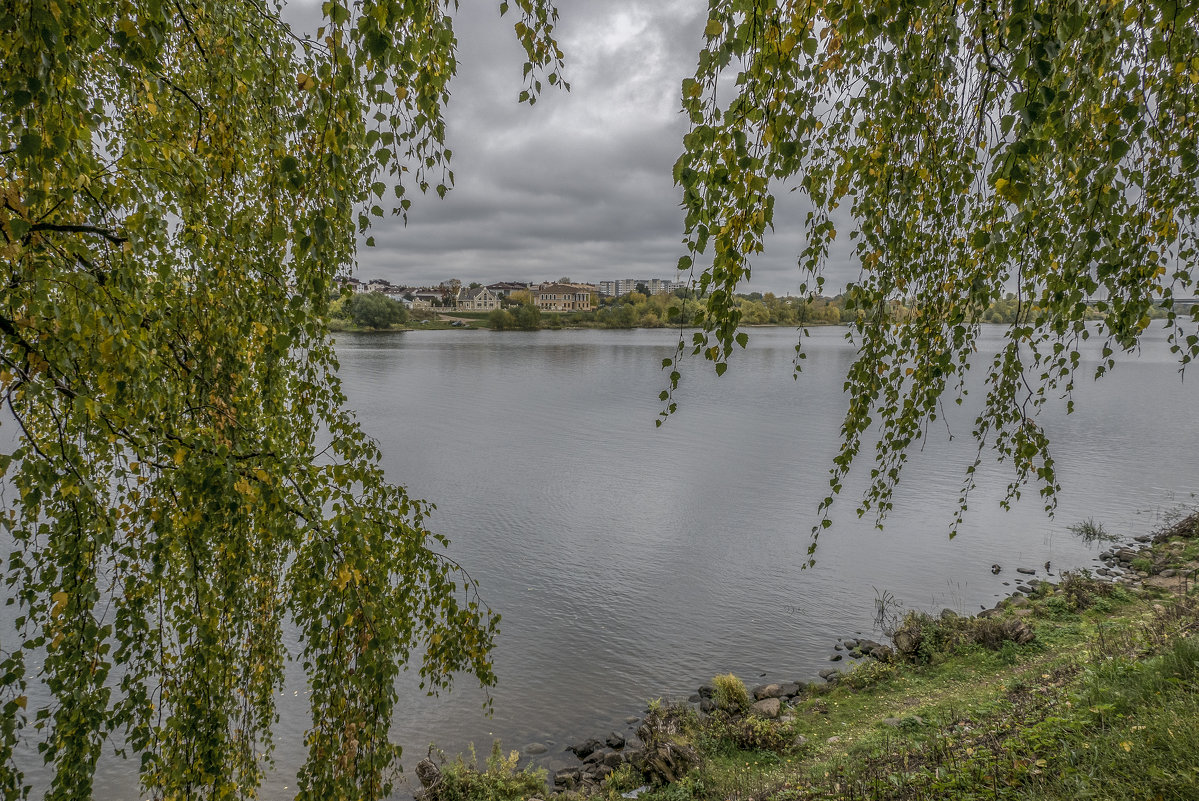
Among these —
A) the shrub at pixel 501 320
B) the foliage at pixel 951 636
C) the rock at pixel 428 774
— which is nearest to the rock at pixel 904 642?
the foliage at pixel 951 636

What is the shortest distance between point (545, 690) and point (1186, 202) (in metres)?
7.61

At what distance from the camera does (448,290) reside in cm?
12850

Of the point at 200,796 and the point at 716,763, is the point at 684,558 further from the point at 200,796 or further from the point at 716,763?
the point at 200,796

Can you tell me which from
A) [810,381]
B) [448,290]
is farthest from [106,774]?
[448,290]

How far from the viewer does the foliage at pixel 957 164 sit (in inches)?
70.2

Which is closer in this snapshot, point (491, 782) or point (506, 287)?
point (491, 782)

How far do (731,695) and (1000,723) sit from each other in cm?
331

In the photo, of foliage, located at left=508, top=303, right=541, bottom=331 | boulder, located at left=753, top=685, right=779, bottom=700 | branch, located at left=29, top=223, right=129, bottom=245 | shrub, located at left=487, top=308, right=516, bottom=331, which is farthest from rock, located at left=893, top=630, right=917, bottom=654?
shrub, located at left=487, top=308, right=516, bottom=331

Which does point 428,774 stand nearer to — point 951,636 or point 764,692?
point 764,692

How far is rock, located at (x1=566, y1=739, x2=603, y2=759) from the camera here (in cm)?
660

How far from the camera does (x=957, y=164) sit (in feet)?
10.0

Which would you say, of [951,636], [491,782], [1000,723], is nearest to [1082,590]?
[951,636]

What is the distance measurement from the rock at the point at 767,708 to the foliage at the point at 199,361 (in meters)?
4.72

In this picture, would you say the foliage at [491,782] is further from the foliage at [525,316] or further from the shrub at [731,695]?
Result: the foliage at [525,316]
